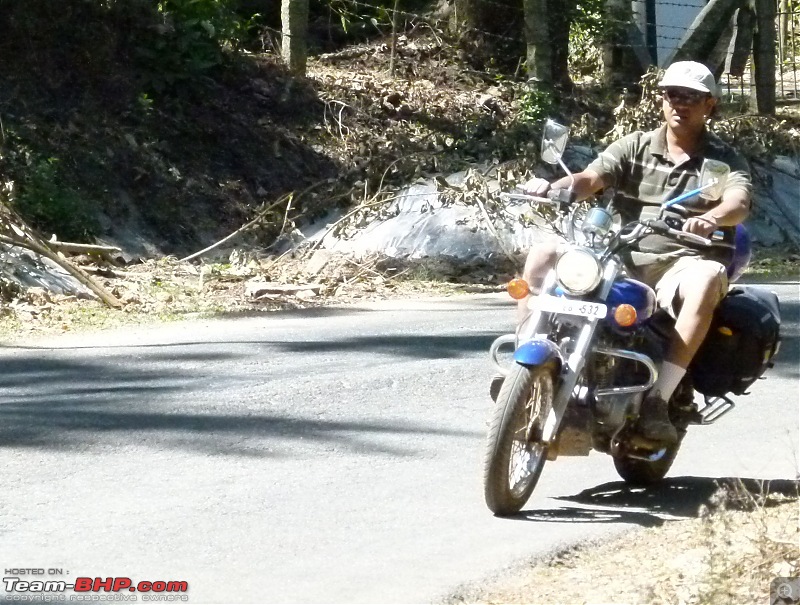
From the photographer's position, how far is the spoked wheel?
213 inches

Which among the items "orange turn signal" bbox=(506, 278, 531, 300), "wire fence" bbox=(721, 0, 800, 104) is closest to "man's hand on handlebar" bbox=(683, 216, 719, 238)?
"orange turn signal" bbox=(506, 278, 531, 300)

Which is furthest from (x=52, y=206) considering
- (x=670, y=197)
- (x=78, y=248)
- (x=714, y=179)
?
(x=714, y=179)

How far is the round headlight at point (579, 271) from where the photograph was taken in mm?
5484

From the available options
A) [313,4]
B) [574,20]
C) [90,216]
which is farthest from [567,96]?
[90,216]

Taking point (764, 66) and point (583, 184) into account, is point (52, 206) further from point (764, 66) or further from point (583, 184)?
point (764, 66)

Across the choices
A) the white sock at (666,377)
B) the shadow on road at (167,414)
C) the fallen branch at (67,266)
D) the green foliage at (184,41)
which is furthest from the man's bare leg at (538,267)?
the green foliage at (184,41)

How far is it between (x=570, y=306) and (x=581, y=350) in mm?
185

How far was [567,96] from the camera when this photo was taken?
22203 millimetres

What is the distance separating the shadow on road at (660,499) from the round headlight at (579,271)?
38.0 inches

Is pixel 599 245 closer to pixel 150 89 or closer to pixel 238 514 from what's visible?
pixel 238 514

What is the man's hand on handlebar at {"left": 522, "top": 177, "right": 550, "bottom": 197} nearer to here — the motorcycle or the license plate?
the motorcycle

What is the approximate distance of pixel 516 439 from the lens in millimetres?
5613

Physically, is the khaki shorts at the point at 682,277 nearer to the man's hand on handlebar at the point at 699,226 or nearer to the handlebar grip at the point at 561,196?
the man's hand on handlebar at the point at 699,226

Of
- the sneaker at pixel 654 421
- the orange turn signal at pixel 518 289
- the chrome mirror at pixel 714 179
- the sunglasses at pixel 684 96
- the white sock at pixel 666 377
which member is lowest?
the sneaker at pixel 654 421
